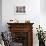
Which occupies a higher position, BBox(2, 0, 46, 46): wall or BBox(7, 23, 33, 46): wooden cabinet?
BBox(2, 0, 46, 46): wall

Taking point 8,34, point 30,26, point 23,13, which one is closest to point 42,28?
point 30,26

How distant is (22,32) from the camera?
17.7 feet

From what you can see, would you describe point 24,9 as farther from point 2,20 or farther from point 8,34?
point 8,34

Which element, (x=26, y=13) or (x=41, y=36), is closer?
(x=41, y=36)

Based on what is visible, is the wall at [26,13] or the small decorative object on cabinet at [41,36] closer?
the small decorative object on cabinet at [41,36]

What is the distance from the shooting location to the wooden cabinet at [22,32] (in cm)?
534

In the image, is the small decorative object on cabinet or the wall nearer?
the small decorative object on cabinet

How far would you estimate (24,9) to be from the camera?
18.2 feet

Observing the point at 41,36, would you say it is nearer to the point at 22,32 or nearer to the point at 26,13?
the point at 22,32

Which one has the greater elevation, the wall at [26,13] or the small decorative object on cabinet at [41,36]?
the wall at [26,13]

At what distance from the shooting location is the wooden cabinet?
17.5 ft

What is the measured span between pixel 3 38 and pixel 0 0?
1.98 m

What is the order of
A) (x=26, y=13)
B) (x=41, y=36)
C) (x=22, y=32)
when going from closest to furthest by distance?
(x=41, y=36)
(x=22, y=32)
(x=26, y=13)

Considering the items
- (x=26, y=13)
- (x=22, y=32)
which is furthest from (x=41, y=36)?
(x=26, y=13)
